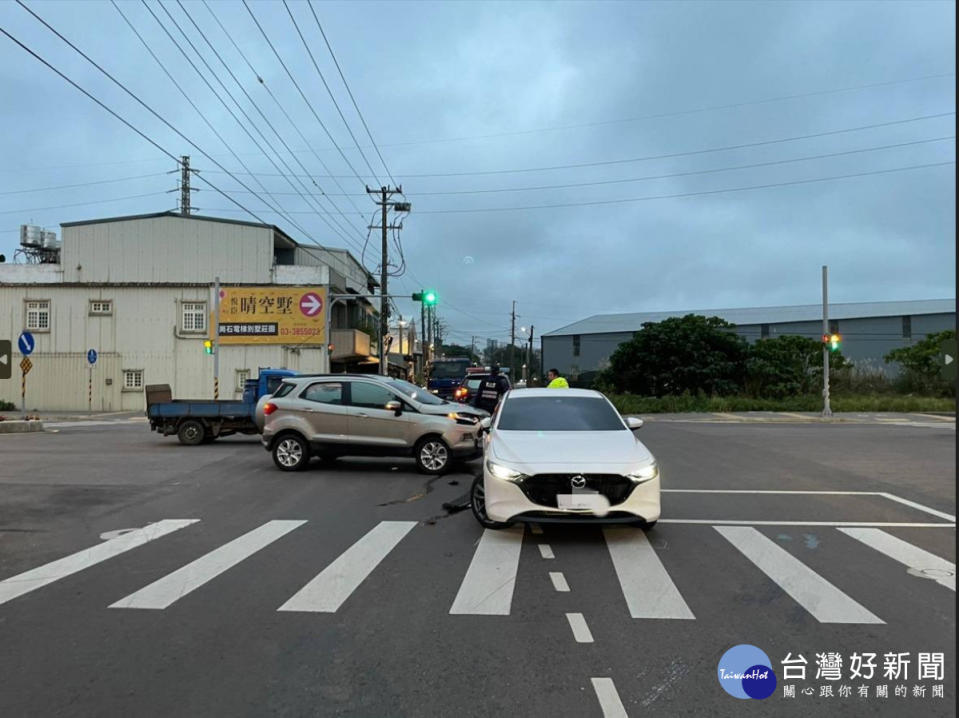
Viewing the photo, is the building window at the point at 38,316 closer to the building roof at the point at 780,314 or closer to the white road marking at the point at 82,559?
the white road marking at the point at 82,559

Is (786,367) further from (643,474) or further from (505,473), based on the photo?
(505,473)

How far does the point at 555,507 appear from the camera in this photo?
6645 mm

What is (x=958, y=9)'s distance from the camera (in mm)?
3805

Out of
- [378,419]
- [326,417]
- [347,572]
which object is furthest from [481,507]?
[326,417]

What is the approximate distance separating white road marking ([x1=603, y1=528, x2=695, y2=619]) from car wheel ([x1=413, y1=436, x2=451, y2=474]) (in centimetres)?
471

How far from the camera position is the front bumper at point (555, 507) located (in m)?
6.64

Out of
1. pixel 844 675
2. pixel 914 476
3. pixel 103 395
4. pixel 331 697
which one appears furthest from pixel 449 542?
pixel 103 395

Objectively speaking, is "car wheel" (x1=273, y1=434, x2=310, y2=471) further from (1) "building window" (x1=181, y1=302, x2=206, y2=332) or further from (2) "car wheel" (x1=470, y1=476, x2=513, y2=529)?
(1) "building window" (x1=181, y1=302, x2=206, y2=332)

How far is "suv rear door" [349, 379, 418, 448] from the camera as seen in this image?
11.8 meters

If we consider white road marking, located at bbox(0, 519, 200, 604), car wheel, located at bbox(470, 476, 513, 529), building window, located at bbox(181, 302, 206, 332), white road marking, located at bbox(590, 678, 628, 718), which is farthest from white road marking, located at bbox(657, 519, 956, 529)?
building window, located at bbox(181, 302, 206, 332)

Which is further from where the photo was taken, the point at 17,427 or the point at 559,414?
the point at 17,427

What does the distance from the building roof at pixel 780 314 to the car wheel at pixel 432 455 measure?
5455cm

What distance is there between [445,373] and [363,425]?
788 inches

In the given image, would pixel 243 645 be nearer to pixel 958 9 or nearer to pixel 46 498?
pixel 958 9
